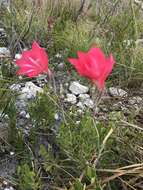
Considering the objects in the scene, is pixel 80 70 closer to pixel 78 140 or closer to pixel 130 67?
pixel 78 140

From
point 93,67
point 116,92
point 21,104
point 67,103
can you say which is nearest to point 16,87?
point 21,104

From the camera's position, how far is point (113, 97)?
285cm

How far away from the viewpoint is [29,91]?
2938mm

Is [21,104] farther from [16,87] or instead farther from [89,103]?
[89,103]

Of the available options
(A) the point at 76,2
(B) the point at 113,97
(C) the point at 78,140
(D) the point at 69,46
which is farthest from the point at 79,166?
(A) the point at 76,2

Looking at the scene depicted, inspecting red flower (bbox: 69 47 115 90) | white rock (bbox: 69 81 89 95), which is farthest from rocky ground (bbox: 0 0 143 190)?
red flower (bbox: 69 47 115 90)

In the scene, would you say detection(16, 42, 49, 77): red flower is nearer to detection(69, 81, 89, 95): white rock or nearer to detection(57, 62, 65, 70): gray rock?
detection(69, 81, 89, 95): white rock

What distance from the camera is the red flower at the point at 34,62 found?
1881 mm

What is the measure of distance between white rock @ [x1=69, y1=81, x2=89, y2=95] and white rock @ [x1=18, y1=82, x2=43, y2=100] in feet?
0.60

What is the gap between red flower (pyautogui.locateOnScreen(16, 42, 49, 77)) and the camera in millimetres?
1881

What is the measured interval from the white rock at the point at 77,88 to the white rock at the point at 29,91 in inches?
7.2

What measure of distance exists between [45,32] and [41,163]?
1.48 m

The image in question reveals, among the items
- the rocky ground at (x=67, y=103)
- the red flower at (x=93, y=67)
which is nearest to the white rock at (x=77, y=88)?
the rocky ground at (x=67, y=103)

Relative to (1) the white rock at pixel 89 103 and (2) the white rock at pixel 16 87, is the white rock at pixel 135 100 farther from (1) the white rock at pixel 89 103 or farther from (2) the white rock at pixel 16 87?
(2) the white rock at pixel 16 87
